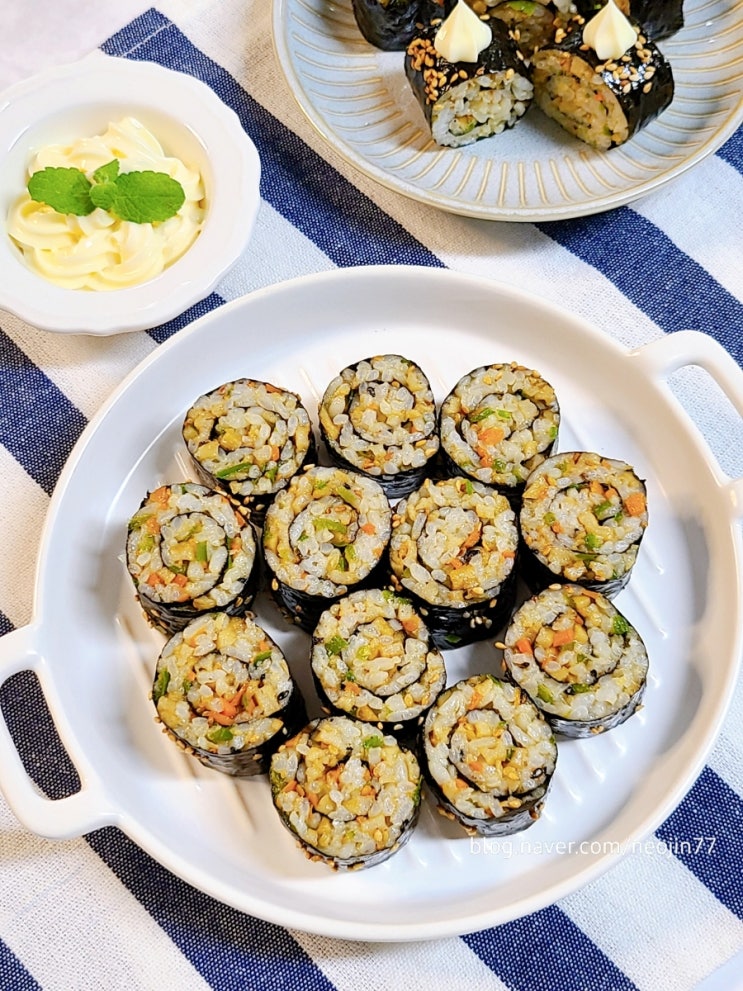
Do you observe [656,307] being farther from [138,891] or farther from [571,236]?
[138,891]

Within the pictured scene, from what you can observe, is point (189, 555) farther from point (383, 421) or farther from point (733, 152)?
point (733, 152)

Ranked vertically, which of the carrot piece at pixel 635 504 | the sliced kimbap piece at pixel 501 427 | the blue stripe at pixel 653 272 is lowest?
the sliced kimbap piece at pixel 501 427

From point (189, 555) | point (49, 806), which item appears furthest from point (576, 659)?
point (49, 806)

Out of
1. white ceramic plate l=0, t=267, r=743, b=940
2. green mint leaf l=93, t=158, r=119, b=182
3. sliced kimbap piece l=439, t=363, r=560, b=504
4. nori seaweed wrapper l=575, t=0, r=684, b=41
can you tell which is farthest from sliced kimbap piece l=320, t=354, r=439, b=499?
nori seaweed wrapper l=575, t=0, r=684, b=41

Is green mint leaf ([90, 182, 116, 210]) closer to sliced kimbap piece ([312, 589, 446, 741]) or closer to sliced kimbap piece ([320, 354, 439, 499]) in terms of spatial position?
sliced kimbap piece ([320, 354, 439, 499])

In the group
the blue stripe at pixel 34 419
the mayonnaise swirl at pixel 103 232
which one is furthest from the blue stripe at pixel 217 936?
the mayonnaise swirl at pixel 103 232

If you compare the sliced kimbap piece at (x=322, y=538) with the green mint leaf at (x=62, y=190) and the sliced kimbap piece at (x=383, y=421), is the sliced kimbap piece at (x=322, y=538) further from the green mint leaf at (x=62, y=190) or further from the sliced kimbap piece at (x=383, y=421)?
the green mint leaf at (x=62, y=190)

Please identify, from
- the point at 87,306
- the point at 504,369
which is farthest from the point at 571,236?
the point at 87,306
